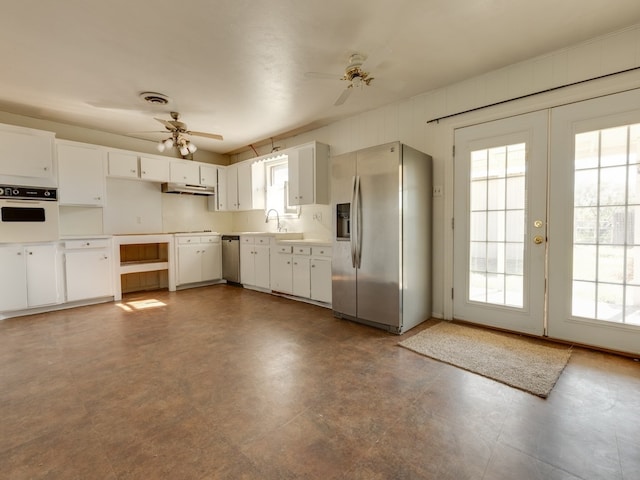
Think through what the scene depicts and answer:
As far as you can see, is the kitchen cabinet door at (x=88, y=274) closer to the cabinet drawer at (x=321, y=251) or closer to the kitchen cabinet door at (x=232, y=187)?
the kitchen cabinet door at (x=232, y=187)

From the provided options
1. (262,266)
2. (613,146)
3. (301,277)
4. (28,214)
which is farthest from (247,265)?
(613,146)

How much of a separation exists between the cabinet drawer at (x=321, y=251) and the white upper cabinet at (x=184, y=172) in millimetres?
3094

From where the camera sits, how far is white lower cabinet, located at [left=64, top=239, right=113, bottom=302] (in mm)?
4215

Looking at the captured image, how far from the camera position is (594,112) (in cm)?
260

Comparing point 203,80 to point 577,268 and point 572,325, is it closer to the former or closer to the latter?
point 577,268

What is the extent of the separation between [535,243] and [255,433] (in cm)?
298

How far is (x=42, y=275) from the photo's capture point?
3.98 metres

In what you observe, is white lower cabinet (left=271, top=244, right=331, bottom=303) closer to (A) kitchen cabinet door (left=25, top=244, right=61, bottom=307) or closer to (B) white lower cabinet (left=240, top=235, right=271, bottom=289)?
(B) white lower cabinet (left=240, top=235, right=271, bottom=289)

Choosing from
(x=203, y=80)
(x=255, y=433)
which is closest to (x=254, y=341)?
(x=255, y=433)

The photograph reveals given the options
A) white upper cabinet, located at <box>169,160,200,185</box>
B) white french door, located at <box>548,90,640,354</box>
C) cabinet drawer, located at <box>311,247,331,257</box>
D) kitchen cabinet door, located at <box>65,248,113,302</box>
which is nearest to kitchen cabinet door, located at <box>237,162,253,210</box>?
white upper cabinet, located at <box>169,160,200,185</box>

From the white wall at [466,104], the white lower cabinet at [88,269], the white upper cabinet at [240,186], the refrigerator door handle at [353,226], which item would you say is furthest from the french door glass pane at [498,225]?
the white lower cabinet at [88,269]

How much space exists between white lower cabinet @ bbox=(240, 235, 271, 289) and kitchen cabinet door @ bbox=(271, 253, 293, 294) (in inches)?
6.2

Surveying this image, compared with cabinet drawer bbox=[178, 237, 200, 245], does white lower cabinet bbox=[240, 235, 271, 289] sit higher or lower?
lower

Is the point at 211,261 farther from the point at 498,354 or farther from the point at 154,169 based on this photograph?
the point at 498,354
